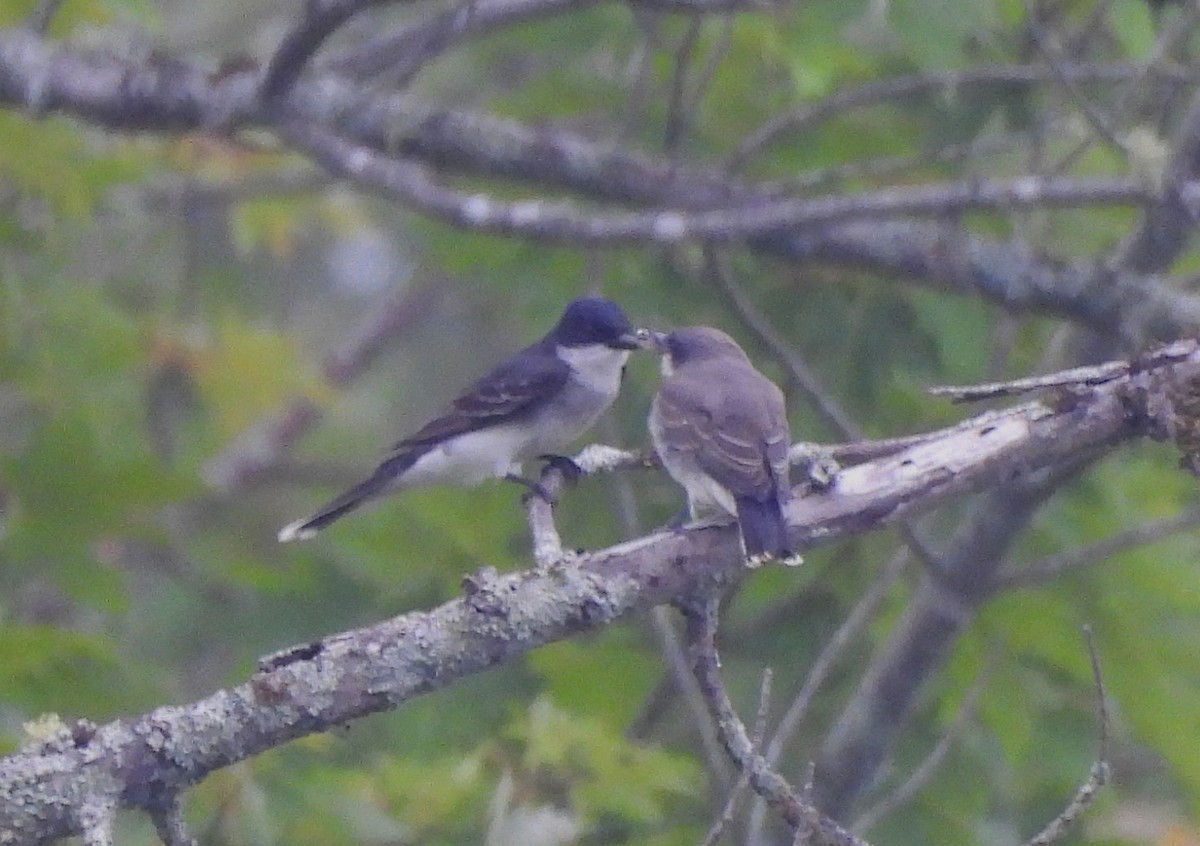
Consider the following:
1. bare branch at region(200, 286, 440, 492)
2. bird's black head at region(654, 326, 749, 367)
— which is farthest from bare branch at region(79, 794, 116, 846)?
bare branch at region(200, 286, 440, 492)

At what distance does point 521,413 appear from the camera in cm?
630

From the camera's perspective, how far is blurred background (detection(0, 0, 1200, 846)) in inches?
206

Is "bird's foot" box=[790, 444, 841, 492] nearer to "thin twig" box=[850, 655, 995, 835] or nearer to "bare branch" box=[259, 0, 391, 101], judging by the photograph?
"thin twig" box=[850, 655, 995, 835]

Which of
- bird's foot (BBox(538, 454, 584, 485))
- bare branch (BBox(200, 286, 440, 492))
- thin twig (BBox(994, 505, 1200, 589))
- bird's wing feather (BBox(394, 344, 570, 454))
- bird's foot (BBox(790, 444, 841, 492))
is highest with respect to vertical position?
bird's foot (BBox(790, 444, 841, 492))

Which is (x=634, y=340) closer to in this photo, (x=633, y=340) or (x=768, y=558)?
(x=633, y=340)

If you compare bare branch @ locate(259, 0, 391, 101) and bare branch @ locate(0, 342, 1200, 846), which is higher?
bare branch @ locate(259, 0, 391, 101)

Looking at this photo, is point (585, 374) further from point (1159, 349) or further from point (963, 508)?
point (1159, 349)

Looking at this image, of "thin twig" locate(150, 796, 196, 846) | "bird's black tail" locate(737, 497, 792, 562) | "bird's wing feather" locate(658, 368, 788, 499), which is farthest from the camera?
"bird's wing feather" locate(658, 368, 788, 499)

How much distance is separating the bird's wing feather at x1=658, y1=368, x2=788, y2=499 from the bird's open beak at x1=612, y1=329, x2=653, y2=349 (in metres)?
0.78

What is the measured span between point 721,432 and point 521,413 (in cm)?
169

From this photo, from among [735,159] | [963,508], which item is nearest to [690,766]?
[963,508]

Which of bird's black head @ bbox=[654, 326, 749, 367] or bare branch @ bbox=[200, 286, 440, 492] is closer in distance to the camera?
bird's black head @ bbox=[654, 326, 749, 367]

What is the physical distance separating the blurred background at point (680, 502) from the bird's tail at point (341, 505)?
8.4 inches

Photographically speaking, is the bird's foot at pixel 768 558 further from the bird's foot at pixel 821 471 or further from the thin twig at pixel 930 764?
the thin twig at pixel 930 764
